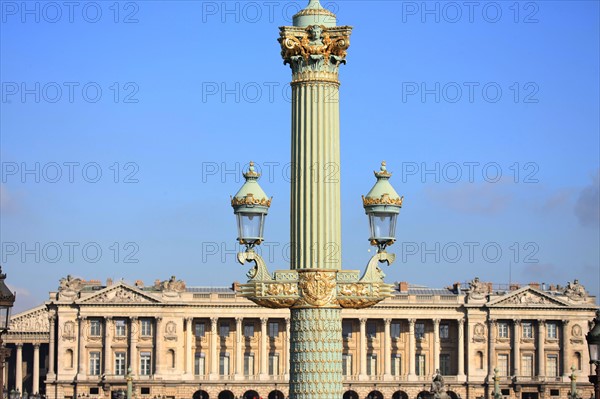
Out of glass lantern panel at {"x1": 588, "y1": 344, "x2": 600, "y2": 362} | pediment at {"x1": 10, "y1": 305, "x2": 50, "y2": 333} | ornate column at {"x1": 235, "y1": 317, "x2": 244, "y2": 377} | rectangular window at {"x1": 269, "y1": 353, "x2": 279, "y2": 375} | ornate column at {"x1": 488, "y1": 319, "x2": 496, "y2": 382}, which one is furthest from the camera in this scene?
pediment at {"x1": 10, "y1": 305, "x2": 50, "y2": 333}

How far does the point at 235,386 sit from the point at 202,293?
24.9ft

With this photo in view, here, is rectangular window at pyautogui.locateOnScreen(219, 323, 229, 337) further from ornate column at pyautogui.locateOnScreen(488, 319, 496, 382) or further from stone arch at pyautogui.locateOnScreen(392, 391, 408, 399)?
ornate column at pyautogui.locateOnScreen(488, 319, 496, 382)

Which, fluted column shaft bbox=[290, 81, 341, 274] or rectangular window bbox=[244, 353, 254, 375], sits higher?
fluted column shaft bbox=[290, 81, 341, 274]

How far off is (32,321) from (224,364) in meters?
20.6

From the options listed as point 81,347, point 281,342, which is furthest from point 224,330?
point 81,347

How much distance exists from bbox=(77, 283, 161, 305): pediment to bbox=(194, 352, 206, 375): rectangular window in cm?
532

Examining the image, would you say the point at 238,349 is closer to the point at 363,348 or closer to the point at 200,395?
the point at 200,395

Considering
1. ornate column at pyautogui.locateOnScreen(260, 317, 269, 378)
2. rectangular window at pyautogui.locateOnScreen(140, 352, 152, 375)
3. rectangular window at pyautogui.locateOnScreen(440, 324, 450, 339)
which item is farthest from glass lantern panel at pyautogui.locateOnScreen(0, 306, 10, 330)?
rectangular window at pyautogui.locateOnScreen(440, 324, 450, 339)

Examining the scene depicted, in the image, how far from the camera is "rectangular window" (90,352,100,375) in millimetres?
127188

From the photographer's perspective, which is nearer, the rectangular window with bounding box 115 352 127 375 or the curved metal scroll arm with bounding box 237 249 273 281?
the curved metal scroll arm with bounding box 237 249 273 281

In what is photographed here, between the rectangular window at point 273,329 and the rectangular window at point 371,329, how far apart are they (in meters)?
7.18

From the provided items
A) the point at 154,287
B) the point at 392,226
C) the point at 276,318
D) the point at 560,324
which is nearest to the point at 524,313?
the point at 560,324

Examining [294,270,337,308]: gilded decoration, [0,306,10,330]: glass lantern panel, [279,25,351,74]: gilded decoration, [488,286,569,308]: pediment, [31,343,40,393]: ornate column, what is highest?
[279,25,351,74]: gilded decoration

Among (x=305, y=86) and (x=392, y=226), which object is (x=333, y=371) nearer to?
(x=392, y=226)
